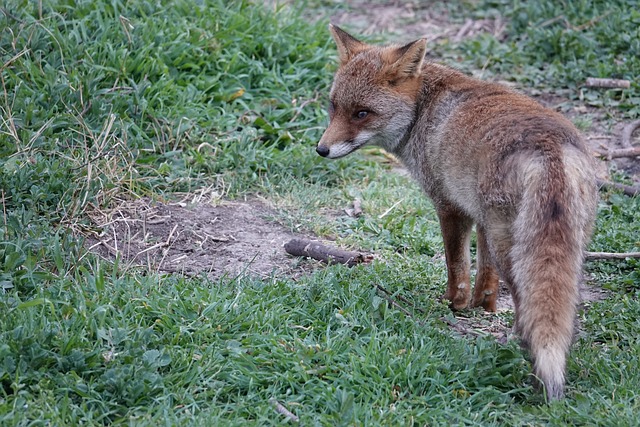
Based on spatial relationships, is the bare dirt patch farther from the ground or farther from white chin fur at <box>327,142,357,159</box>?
white chin fur at <box>327,142,357,159</box>

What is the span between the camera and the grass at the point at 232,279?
4297 mm

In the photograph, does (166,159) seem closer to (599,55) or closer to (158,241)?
(158,241)

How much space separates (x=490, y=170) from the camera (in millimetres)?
4836

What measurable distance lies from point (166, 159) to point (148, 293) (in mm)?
2418

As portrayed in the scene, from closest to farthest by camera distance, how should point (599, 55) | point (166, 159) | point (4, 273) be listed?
point (4, 273) → point (166, 159) → point (599, 55)

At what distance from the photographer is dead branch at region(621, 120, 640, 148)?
8378mm

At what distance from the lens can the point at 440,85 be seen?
6.17m

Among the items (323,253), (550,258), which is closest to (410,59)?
(323,253)

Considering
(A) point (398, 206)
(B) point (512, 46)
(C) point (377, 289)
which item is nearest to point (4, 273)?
(C) point (377, 289)

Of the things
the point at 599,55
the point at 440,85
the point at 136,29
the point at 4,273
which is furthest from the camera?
the point at 599,55

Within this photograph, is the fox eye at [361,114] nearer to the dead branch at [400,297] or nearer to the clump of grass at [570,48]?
the dead branch at [400,297]

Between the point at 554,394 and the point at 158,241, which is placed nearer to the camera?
the point at 554,394

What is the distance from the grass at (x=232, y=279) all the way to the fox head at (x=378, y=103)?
98 centimetres

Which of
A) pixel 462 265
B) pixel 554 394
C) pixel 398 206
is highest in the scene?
pixel 554 394
